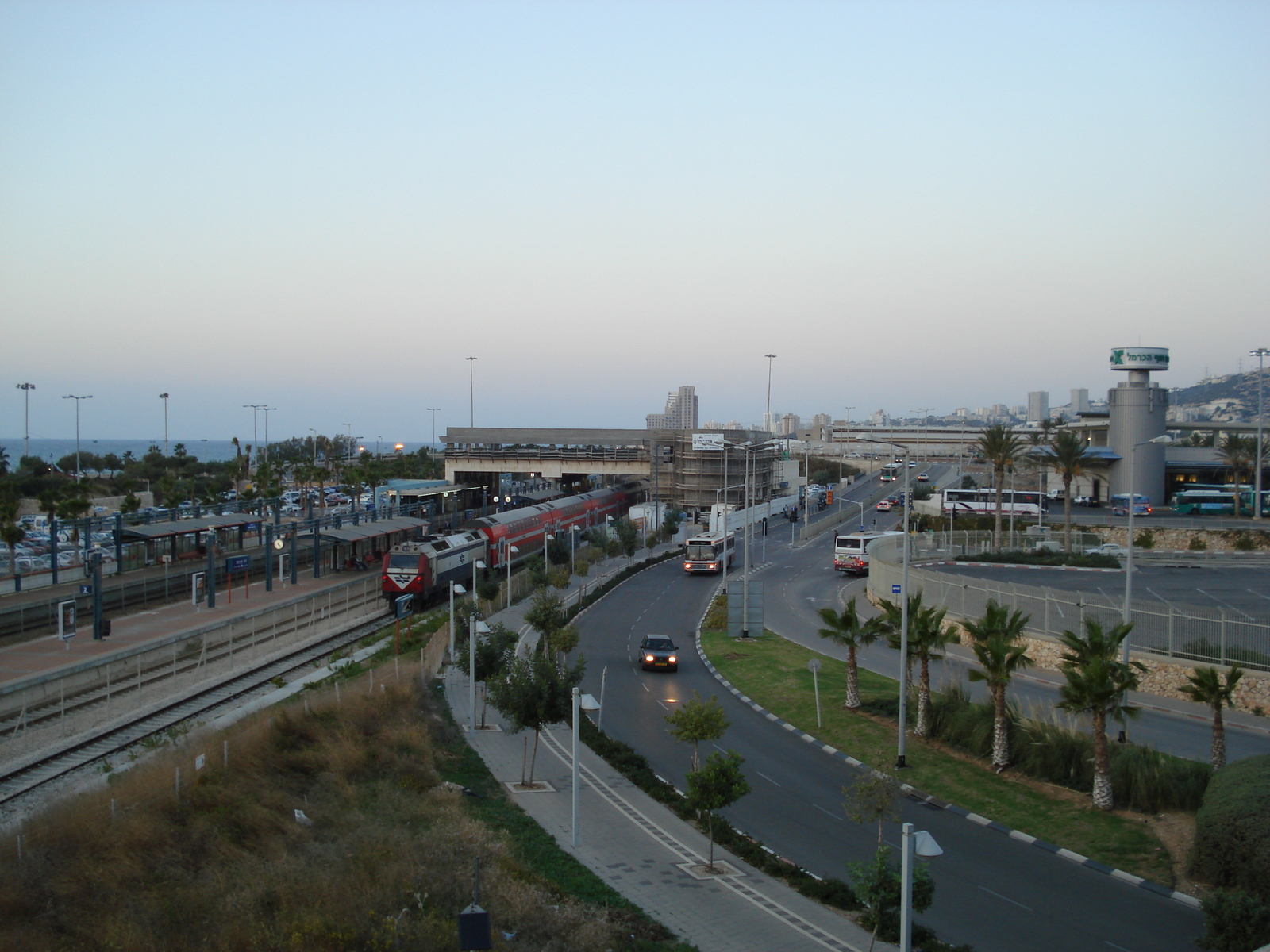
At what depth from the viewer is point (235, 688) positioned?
88.8ft

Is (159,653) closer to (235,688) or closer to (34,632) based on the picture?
(235,688)

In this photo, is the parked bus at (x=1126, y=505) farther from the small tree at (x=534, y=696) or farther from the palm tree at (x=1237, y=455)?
the small tree at (x=534, y=696)

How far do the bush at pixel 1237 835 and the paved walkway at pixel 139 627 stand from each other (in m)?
29.3

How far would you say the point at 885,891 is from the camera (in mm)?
12391

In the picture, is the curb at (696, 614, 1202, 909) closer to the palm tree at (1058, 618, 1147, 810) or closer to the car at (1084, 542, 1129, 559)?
the palm tree at (1058, 618, 1147, 810)

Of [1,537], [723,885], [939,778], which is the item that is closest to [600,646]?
[939,778]

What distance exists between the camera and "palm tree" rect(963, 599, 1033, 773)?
62.9 ft

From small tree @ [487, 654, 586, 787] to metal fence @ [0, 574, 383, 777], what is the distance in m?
10.9

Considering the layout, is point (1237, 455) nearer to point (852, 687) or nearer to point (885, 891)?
point (852, 687)

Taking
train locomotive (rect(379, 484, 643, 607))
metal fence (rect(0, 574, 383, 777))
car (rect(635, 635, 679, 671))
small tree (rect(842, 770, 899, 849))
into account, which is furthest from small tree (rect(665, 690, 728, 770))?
train locomotive (rect(379, 484, 643, 607))

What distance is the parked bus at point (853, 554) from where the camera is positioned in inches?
2069

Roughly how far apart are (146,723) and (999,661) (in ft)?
70.5

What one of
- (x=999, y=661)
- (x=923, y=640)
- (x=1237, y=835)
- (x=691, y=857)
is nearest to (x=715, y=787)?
(x=691, y=857)

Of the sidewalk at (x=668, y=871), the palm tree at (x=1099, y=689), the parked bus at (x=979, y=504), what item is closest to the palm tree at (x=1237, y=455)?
the parked bus at (x=979, y=504)
